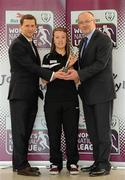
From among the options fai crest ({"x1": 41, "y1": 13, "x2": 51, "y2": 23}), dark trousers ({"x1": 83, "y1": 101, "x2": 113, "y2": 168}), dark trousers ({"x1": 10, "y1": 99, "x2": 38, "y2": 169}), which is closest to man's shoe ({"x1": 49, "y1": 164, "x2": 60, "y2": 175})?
dark trousers ({"x1": 10, "y1": 99, "x2": 38, "y2": 169})

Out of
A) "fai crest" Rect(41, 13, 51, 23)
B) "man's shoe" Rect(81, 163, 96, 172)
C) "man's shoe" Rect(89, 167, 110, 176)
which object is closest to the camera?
"man's shoe" Rect(89, 167, 110, 176)

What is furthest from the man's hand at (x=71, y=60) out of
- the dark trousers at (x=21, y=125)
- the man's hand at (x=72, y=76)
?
the dark trousers at (x=21, y=125)

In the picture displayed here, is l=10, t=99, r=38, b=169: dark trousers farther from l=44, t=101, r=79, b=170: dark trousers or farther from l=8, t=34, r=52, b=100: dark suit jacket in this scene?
l=44, t=101, r=79, b=170: dark trousers

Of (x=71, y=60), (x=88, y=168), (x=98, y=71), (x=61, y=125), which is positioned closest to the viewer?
(x=98, y=71)

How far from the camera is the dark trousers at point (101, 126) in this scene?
12.8 feet

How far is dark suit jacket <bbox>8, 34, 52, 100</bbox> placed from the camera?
3.90 metres

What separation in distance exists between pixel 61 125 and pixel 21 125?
14.9 inches

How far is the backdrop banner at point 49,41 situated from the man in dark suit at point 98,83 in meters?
0.34

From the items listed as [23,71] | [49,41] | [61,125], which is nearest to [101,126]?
[61,125]

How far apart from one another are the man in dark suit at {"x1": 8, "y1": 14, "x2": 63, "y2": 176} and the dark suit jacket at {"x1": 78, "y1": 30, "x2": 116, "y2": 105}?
A: 1.09 feet

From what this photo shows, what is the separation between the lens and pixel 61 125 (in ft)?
13.3

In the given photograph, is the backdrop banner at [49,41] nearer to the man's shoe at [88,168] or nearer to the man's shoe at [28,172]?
the man's shoe at [88,168]

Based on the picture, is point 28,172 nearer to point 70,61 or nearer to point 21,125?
point 21,125

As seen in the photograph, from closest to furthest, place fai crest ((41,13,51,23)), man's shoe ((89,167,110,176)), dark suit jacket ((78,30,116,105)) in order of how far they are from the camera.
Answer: dark suit jacket ((78,30,116,105)) → man's shoe ((89,167,110,176)) → fai crest ((41,13,51,23))
